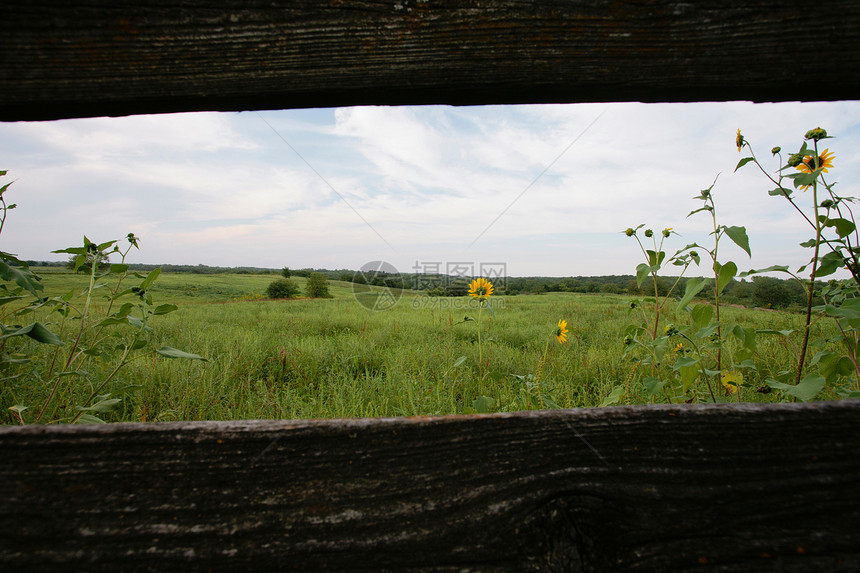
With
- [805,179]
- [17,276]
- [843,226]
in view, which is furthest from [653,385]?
[17,276]

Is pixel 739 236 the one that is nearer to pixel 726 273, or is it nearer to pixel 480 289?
pixel 726 273

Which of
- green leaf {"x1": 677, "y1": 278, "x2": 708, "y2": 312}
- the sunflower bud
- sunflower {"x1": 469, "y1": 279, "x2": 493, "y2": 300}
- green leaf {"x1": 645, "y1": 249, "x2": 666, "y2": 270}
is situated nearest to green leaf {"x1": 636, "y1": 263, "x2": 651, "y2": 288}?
green leaf {"x1": 645, "y1": 249, "x2": 666, "y2": 270}

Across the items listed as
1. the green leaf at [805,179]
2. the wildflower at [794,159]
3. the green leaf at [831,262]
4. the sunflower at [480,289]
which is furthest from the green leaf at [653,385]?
the sunflower at [480,289]

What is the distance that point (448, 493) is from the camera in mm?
529

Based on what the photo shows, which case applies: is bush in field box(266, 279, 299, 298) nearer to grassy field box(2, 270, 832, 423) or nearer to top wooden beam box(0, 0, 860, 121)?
grassy field box(2, 270, 832, 423)

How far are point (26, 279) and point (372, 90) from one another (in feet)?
5.38

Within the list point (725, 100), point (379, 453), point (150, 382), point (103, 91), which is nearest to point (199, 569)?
point (379, 453)

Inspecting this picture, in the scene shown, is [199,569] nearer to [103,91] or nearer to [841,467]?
[103,91]

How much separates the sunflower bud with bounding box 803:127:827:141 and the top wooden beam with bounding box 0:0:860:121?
1.46 m

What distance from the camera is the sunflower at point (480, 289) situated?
3424 millimetres

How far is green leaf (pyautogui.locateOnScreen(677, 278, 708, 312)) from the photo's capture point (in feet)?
5.20

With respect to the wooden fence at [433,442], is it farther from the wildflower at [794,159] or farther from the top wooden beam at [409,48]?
the wildflower at [794,159]

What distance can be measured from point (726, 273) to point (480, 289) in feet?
6.59

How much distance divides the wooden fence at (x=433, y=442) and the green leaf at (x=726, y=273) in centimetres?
114
